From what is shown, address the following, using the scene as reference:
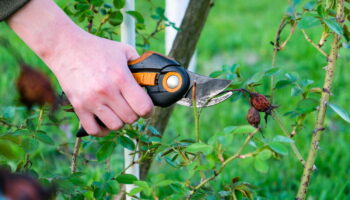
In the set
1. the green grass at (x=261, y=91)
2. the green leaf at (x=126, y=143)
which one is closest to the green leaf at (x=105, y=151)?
the green leaf at (x=126, y=143)

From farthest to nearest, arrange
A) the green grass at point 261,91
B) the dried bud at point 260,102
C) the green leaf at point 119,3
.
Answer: the green grass at point 261,91 < the green leaf at point 119,3 < the dried bud at point 260,102

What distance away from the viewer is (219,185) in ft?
7.41

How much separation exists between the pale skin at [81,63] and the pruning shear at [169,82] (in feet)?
0.23

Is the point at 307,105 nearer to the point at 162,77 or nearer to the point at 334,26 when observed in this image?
Result: the point at 334,26

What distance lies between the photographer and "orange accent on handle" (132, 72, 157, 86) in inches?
51.3

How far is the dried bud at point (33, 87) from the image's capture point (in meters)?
0.57

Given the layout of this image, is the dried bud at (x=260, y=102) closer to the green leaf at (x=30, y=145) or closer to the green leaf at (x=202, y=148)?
the green leaf at (x=202, y=148)

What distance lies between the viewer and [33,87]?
0.57 metres

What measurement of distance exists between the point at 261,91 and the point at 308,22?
166cm

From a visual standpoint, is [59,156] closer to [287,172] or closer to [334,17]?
[287,172]

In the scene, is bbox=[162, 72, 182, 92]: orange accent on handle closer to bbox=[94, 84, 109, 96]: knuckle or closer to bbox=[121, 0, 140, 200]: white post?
bbox=[94, 84, 109, 96]: knuckle

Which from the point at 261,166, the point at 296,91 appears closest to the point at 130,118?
the point at 261,166

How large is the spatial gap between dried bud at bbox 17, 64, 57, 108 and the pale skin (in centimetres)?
57

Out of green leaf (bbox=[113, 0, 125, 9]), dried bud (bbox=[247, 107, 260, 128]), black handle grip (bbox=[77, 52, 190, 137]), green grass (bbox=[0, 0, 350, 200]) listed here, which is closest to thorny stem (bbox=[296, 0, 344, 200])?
green grass (bbox=[0, 0, 350, 200])
